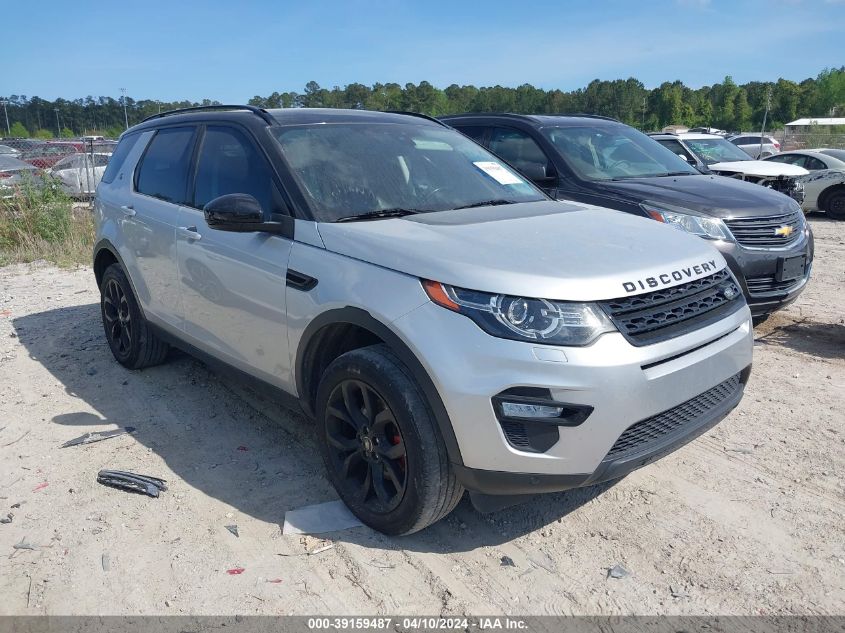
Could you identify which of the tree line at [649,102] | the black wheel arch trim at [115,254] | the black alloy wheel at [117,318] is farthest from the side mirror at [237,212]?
the tree line at [649,102]

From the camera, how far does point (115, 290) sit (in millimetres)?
5297

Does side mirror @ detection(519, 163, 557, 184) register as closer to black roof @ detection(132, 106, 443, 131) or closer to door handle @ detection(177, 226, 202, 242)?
black roof @ detection(132, 106, 443, 131)

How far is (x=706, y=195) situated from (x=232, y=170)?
377 cm

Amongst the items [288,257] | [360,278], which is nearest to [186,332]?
[288,257]

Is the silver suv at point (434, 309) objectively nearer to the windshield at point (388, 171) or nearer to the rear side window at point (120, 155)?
the windshield at point (388, 171)

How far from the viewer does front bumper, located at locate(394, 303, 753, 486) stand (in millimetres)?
2451

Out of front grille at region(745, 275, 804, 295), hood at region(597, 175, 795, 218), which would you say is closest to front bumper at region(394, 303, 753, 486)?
front grille at region(745, 275, 804, 295)

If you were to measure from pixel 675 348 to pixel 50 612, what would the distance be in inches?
105

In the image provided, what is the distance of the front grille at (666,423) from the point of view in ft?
8.58

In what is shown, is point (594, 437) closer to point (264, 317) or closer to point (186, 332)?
point (264, 317)

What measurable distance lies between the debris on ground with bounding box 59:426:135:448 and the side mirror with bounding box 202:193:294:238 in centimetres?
170

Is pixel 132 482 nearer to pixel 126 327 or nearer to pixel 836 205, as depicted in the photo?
pixel 126 327

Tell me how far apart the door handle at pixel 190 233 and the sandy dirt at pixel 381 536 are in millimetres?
1201

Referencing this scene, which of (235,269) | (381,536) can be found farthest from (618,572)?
(235,269)
